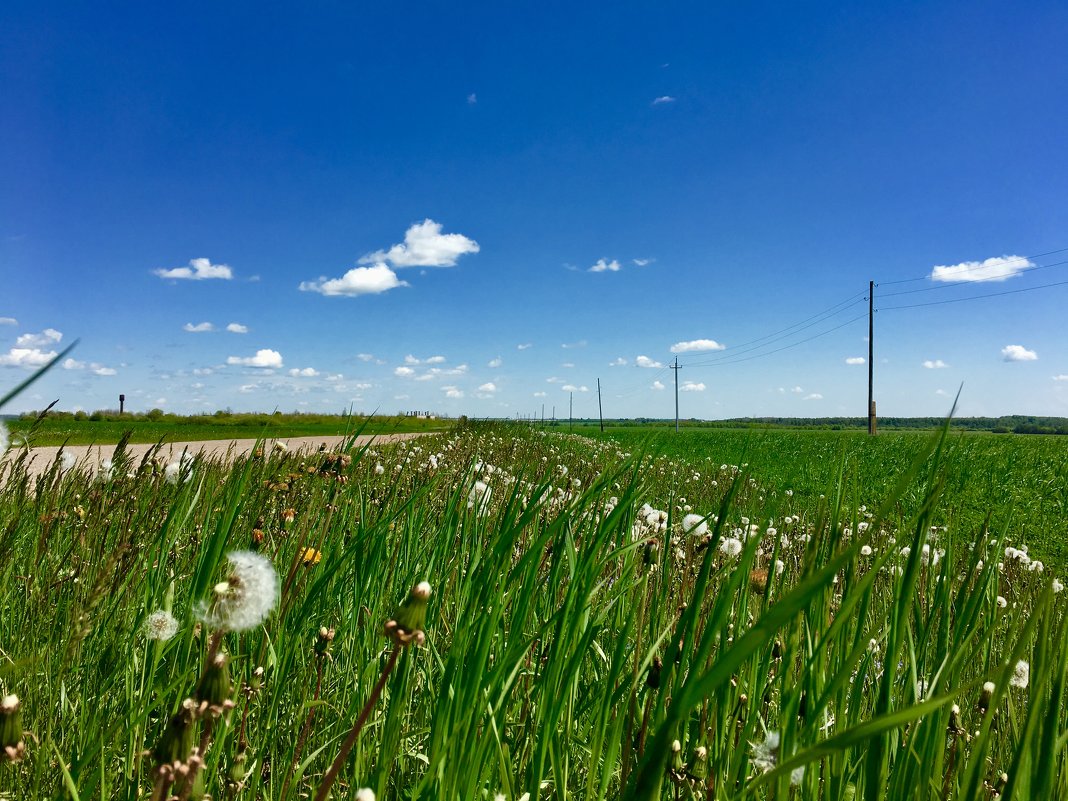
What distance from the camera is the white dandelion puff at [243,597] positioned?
2.36 ft

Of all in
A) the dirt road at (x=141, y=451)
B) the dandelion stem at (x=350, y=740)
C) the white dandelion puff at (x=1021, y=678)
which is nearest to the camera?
the dandelion stem at (x=350, y=740)

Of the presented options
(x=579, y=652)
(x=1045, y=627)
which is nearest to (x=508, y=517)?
(x=579, y=652)

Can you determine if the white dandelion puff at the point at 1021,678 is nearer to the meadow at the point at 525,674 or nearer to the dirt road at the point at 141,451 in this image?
the meadow at the point at 525,674

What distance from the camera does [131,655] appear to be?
5.85 ft

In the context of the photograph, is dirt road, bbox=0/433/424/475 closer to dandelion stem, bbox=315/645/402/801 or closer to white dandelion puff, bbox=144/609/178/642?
white dandelion puff, bbox=144/609/178/642

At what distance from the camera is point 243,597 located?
30.4 inches

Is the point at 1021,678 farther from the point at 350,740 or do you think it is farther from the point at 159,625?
the point at 159,625

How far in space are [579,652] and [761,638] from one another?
80 centimetres

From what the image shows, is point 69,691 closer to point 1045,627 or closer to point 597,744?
point 597,744

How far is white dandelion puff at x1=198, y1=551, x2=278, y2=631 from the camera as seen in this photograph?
2.36 ft

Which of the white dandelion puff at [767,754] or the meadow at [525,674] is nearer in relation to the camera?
the meadow at [525,674]

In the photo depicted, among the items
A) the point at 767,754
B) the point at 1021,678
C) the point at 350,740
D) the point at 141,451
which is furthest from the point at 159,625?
the point at 141,451

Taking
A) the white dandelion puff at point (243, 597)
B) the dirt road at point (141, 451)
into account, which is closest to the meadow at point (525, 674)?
the white dandelion puff at point (243, 597)

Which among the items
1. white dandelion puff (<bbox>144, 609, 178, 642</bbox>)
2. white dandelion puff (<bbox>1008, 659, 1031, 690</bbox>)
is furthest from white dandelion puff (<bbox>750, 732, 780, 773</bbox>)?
white dandelion puff (<bbox>1008, 659, 1031, 690</bbox>)
